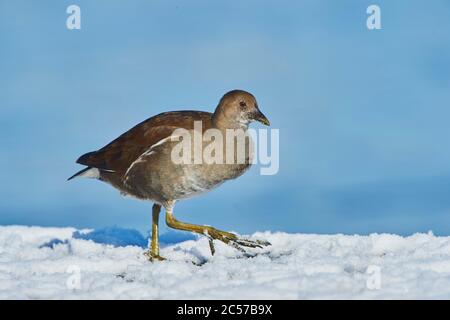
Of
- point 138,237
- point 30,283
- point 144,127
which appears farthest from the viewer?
point 138,237

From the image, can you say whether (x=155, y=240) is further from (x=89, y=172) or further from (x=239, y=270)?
(x=239, y=270)

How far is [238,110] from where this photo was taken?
962 centimetres

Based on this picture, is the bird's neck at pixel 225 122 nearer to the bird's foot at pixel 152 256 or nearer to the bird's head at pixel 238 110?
the bird's head at pixel 238 110

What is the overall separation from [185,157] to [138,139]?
3.10ft

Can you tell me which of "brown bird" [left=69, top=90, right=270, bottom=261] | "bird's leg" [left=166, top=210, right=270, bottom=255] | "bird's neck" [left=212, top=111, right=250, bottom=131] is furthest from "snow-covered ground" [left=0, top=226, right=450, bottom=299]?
"bird's neck" [left=212, top=111, right=250, bottom=131]

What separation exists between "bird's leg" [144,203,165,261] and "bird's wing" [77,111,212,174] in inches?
32.5

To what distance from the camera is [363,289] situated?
757 centimetres

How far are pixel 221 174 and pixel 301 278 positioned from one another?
82.6 inches

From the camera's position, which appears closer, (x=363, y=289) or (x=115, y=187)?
(x=363, y=289)

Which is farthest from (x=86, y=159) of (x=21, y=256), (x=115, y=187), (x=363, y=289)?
(x=363, y=289)

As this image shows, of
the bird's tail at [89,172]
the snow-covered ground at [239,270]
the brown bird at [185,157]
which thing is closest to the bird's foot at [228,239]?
the brown bird at [185,157]

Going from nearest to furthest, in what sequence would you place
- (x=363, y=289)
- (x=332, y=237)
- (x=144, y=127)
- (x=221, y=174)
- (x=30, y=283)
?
(x=363, y=289) < (x=30, y=283) < (x=221, y=174) < (x=144, y=127) < (x=332, y=237)

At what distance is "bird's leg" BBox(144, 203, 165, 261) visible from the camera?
1021 cm
